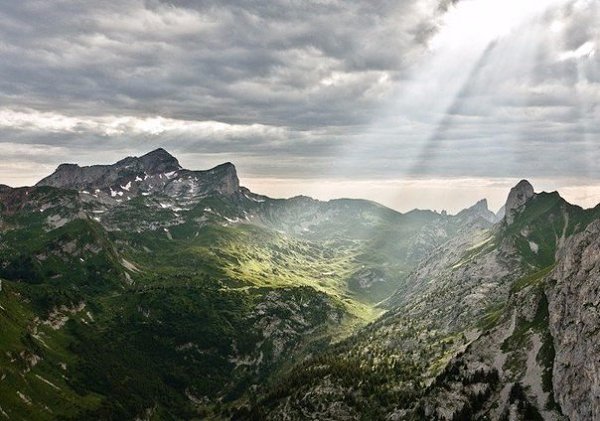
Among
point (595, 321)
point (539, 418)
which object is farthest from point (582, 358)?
point (539, 418)

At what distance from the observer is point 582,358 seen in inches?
7662

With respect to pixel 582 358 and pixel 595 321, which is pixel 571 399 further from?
pixel 595 321

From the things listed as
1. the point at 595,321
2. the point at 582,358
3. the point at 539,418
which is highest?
the point at 595,321

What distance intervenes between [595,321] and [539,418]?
43107mm

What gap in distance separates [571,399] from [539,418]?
1416 centimetres

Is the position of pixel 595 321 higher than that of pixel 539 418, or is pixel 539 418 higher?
pixel 595 321

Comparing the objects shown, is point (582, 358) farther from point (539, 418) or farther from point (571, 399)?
point (539, 418)

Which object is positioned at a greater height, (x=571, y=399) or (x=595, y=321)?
(x=595, y=321)

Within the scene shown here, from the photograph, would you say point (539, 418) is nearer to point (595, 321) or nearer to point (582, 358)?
point (582, 358)

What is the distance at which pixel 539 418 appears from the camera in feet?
641

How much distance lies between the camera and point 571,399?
190 m

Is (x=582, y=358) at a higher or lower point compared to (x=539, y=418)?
higher

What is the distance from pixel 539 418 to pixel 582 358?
28.1 m

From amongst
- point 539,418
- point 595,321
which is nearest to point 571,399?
point 539,418
